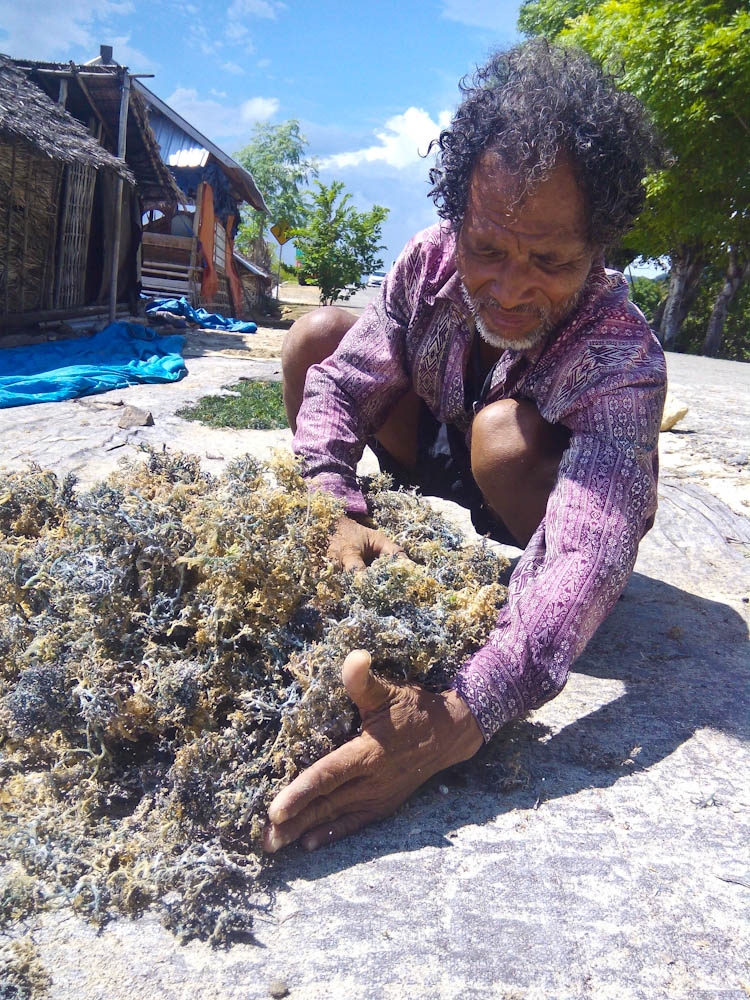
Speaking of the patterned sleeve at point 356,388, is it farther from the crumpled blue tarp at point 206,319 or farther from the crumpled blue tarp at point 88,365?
the crumpled blue tarp at point 206,319

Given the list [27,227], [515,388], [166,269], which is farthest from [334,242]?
[515,388]

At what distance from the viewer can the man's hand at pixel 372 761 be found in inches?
53.4

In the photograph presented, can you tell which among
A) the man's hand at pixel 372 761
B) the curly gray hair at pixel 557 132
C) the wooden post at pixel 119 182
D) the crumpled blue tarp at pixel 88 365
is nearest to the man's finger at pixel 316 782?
the man's hand at pixel 372 761

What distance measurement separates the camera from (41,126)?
26.0ft

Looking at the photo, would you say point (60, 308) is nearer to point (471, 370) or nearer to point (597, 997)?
point (471, 370)

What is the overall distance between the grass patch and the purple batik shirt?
291 centimetres

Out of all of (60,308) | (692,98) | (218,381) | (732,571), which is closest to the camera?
(732,571)

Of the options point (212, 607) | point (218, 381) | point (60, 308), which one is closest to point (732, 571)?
point (212, 607)

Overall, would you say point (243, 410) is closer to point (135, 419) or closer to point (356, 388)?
point (135, 419)

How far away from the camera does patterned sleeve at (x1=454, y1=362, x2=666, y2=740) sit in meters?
1.57

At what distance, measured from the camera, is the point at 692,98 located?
46.2ft

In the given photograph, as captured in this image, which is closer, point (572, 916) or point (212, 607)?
point (572, 916)

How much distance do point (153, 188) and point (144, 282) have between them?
167 inches

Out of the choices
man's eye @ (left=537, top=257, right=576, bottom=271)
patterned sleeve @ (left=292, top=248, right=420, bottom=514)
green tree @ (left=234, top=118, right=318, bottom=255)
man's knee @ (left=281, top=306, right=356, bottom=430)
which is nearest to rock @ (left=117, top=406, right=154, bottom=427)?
man's knee @ (left=281, top=306, right=356, bottom=430)
